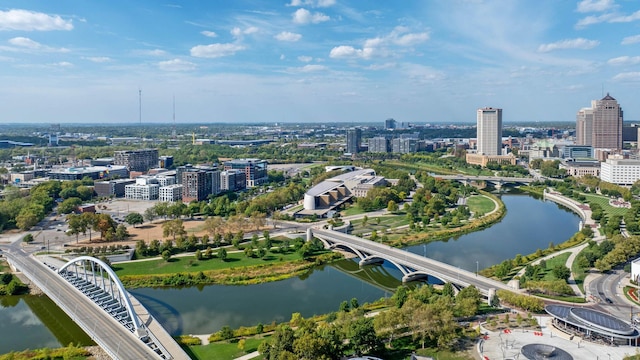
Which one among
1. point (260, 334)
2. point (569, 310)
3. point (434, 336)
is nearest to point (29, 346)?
point (260, 334)

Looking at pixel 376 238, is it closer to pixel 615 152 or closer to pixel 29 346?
pixel 29 346

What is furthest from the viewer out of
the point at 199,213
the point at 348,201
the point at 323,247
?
the point at 348,201

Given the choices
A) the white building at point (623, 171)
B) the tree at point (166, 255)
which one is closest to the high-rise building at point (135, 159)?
the tree at point (166, 255)

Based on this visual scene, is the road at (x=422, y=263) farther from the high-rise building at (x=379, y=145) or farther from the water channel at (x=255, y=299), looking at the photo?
the high-rise building at (x=379, y=145)

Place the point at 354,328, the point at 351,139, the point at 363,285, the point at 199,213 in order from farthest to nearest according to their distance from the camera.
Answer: the point at 351,139 → the point at 199,213 → the point at 363,285 → the point at 354,328

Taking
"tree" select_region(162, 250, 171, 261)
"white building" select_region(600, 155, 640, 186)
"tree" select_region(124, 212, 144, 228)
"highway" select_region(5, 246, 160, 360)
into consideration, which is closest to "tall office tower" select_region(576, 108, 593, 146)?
"white building" select_region(600, 155, 640, 186)

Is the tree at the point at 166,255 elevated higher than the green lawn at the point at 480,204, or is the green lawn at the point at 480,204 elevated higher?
the green lawn at the point at 480,204

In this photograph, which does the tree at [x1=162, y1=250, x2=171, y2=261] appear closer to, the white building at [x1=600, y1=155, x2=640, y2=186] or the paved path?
the paved path

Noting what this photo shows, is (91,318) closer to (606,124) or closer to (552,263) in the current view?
(552,263)
